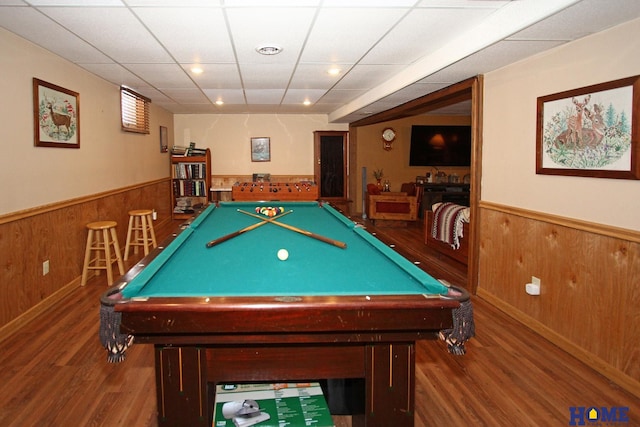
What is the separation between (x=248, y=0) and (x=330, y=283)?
1.76 metres

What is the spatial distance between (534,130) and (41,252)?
3.98 m

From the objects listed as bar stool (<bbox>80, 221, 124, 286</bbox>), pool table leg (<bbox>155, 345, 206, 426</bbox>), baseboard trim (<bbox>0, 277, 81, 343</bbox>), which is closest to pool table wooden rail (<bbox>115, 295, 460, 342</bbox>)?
pool table leg (<bbox>155, 345, 206, 426</bbox>)

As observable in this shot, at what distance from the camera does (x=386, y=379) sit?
178 cm

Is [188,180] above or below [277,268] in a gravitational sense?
above

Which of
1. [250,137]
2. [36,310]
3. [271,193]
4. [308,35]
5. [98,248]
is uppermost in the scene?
[308,35]

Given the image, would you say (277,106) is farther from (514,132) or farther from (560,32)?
(560,32)

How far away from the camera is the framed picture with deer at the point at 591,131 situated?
2504mm

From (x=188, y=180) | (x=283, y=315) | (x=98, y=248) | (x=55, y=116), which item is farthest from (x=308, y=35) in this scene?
(x=188, y=180)

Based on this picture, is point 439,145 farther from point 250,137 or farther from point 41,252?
point 41,252

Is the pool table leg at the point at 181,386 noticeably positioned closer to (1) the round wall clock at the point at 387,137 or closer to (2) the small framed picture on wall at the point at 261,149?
(2) the small framed picture on wall at the point at 261,149

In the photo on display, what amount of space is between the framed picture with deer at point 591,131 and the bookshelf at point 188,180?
21.9 ft

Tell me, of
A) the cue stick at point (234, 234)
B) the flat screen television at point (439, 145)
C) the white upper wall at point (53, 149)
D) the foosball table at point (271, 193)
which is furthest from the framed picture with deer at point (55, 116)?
the flat screen television at point (439, 145)

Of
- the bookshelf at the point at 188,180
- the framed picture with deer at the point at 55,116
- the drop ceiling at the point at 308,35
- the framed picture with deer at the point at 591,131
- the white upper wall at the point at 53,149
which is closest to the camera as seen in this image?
the framed picture with deer at the point at 591,131

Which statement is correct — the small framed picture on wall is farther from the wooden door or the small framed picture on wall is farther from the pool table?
the pool table
